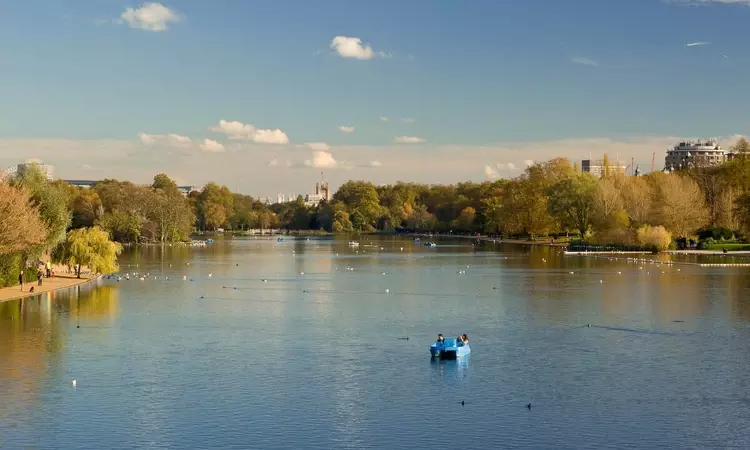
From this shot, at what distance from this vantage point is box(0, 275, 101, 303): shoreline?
4991cm

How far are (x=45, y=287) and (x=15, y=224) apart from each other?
7038mm

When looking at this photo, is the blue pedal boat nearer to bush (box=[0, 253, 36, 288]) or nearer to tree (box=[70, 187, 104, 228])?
bush (box=[0, 253, 36, 288])

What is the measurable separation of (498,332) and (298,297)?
1818 centimetres

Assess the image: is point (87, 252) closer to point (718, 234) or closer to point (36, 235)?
point (36, 235)

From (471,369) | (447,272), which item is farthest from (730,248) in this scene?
(471,369)

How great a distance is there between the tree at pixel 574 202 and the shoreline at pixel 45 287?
245ft

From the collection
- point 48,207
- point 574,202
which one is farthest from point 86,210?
point 48,207

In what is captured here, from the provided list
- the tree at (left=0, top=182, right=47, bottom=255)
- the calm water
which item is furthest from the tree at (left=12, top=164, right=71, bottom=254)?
the tree at (left=0, top=182, right=47, bottom=255)

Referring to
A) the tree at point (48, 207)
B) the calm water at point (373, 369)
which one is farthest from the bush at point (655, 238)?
the tree at point (48, 207)

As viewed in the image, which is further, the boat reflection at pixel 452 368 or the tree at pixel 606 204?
the tree at pixel 606 204

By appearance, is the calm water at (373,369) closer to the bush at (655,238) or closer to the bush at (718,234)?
the bush at (655,238)

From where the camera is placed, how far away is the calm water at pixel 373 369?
23438 mm

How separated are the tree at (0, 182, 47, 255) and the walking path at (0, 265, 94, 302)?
2.37 m

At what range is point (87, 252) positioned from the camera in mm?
63125
